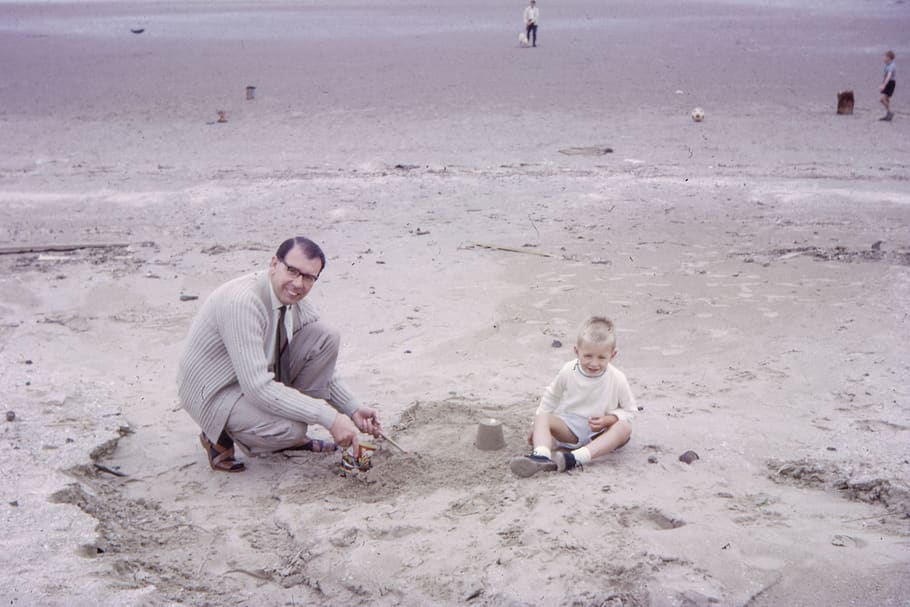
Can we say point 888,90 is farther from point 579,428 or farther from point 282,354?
point 282,354

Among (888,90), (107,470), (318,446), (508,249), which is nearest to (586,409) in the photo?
(318,446)

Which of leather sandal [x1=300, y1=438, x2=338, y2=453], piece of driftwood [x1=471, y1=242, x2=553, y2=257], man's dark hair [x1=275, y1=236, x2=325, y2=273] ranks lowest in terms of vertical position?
leather sandal [x1=300, y1=438, x2=338, y2=453]

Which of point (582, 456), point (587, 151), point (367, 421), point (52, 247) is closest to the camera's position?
point (582, 456)

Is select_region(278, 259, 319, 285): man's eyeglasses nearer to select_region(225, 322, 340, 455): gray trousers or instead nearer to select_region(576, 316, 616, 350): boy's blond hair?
select_region(225, 322, 340, 455): gray trousers

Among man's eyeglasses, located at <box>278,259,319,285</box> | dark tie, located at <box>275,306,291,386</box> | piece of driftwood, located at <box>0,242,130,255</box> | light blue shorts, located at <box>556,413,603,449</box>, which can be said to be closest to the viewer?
man's eyeglasses, located at <box>278,259,319,285</box>

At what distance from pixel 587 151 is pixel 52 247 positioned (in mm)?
6655

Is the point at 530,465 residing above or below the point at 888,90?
below

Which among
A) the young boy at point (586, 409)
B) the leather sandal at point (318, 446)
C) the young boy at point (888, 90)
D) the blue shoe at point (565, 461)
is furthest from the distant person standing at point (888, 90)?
the leather sandal at point (318, 446)

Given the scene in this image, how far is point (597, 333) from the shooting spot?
420 centimetres

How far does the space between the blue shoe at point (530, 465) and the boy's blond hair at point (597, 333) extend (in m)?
0.56

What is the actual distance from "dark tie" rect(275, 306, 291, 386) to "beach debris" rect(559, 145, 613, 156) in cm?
799

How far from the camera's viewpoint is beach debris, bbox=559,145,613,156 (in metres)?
11.8

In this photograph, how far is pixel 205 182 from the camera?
10422mm

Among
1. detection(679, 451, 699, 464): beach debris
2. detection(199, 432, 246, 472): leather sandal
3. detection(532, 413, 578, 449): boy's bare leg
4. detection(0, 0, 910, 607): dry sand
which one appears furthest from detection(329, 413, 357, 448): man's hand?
detection(679, 451, 699, 464): beach debris
